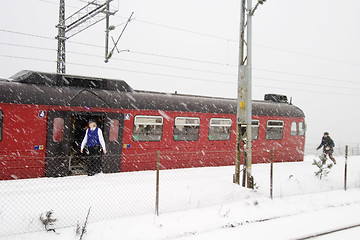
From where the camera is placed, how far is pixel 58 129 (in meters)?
9.24

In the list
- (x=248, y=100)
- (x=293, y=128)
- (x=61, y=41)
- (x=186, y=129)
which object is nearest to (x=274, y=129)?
(x=293, y=128)

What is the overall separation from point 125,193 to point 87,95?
3802 mm

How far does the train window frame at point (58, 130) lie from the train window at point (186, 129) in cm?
404

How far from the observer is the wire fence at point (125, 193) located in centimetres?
610

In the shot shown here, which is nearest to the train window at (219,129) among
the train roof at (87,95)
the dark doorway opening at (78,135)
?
the train roof at (87,95)

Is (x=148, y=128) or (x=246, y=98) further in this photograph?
(x=148, y=128)

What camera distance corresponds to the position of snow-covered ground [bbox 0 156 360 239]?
19.0ft

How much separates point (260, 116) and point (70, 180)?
8.61 meters

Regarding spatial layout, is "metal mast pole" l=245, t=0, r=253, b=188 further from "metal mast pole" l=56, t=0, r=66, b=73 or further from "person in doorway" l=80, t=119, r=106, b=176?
→ "metal mast pole" l=56, t=0, r=66, b=73

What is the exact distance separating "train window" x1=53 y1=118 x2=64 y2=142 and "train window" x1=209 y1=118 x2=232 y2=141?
573 centimetres

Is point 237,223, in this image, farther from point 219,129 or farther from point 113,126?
point 219,129

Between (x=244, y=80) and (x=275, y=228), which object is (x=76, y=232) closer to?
(x=275, y=228)

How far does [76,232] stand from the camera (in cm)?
545

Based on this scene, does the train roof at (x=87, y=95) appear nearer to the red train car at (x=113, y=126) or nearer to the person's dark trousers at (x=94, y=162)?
the red train car at (x=113, y=126)
